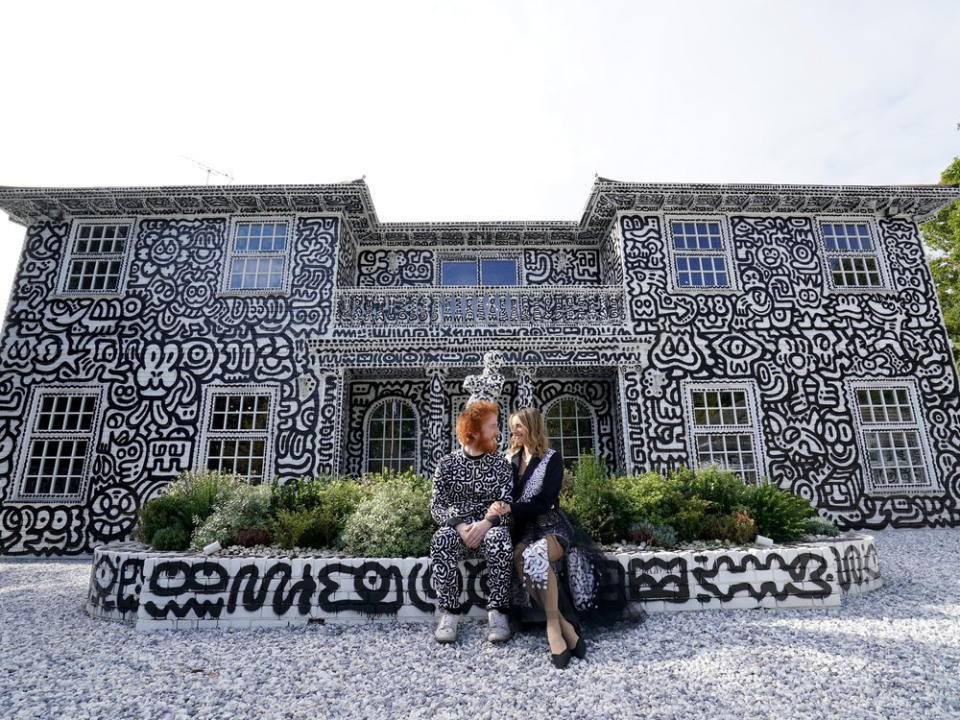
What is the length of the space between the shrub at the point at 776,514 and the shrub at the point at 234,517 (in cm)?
532

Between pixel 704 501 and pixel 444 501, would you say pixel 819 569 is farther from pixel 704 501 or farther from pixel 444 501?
pixel 444 501

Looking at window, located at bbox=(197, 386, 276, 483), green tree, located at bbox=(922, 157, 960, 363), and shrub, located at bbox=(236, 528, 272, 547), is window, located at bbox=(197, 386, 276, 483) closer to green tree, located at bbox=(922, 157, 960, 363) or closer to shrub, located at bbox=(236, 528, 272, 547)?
shrub, located at bbox=(236, 528, 272, 547)

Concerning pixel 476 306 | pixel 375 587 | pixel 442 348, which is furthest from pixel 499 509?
pixel 476 306

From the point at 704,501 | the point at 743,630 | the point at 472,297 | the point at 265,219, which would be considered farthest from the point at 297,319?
the point at 743,630

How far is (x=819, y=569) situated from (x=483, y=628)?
9.88ft

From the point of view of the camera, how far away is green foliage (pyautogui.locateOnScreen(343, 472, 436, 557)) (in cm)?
486

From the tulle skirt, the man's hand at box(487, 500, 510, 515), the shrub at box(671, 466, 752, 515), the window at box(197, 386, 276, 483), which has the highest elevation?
the window at box(197, 386, 276, 483)

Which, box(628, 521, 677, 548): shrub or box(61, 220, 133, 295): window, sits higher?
box(61, 220, 133, 295): window

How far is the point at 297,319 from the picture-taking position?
1005cm

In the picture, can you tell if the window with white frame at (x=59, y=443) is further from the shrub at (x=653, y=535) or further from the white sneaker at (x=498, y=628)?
the shrub at (x=653, y=535)

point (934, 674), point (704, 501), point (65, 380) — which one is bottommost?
point (934, 674)

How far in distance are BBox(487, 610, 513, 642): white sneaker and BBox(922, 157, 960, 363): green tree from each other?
16566 mm

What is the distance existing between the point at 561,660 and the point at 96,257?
37.4ft

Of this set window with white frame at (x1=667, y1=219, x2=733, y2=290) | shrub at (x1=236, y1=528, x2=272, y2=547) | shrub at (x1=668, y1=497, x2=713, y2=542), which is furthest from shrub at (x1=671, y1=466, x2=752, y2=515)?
window with white frame at (x1=667, y1=219, x2=733, y2=290)
